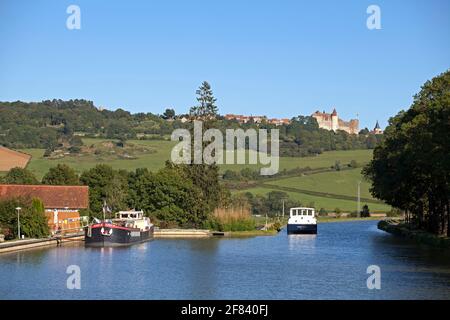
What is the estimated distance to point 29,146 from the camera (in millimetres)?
159750

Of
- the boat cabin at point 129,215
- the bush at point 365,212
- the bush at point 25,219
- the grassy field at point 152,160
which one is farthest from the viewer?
the grassy field at point 152,160

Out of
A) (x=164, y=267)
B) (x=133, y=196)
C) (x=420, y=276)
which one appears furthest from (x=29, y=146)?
(x=420, y=276)

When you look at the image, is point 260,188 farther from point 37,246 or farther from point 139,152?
point 37,246

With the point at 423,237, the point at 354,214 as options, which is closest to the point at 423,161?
the point at 423,237

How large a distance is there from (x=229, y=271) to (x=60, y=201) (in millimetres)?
37121

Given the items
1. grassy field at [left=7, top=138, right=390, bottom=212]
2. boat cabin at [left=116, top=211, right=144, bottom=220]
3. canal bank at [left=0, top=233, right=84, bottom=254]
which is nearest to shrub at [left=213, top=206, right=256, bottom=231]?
boat cabin at [left=116, top=211, right=144, bottom=220]

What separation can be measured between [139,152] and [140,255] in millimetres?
97892

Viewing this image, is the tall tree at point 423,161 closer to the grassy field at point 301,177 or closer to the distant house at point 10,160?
the distant house at point 10,160

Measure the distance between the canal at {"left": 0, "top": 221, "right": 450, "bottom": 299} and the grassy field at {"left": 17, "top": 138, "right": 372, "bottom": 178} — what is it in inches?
2758

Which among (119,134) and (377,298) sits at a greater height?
(119,134)

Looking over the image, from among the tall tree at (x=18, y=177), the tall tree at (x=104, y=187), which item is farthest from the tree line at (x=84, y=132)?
the tall tree at (x=104, y=187)

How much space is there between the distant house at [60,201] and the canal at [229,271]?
1200 centimetres

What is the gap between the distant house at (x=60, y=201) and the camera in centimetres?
8069

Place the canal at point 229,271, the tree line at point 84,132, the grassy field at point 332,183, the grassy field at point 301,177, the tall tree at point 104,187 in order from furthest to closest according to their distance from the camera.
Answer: the tree line at point 84,132 < the grassy field at point 332,183 < the grassy field at point 301,177 < the tall tree at point 104,187 < the canal at point 229,271
